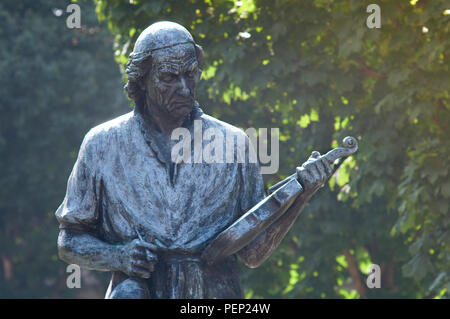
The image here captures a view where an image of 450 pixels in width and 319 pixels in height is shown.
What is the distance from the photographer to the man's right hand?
586 centimetres

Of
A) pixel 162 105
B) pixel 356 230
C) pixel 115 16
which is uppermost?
pixel 115 16

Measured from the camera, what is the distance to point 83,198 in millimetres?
6191

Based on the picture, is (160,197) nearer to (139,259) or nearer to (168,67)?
(139,259)

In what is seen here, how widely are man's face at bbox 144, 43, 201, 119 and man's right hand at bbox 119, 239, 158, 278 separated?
0.82 m

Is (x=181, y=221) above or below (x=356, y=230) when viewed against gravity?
above

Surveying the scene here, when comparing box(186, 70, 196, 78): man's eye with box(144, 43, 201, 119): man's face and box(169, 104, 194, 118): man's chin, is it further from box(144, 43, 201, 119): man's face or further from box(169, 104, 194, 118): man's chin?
box(169, 104, 194, 118): man's chin

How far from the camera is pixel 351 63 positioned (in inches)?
516

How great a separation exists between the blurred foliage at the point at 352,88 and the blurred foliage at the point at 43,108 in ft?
30.9

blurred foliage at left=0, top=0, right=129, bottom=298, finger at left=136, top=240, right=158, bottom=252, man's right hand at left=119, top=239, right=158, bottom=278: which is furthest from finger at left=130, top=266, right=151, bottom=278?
blurred foliage at left=0, top=0, right=129, bottom=298

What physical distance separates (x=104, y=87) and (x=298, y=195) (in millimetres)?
20106

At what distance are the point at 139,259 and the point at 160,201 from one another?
1.34ft

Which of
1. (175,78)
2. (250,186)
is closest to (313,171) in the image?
(250,186)

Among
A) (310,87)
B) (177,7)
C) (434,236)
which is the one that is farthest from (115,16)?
(434,236)
